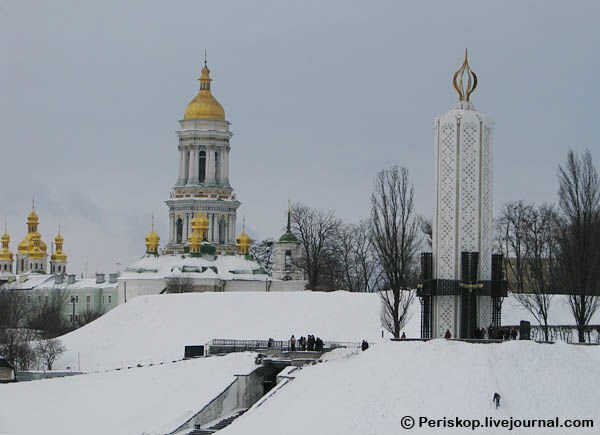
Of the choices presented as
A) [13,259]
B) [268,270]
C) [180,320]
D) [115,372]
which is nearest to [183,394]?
[115,372]

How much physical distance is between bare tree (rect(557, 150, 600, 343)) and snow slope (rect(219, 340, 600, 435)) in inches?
310

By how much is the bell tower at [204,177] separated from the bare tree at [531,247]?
35.6 metres

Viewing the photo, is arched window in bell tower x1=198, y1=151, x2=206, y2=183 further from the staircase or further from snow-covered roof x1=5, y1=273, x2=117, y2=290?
the staircase

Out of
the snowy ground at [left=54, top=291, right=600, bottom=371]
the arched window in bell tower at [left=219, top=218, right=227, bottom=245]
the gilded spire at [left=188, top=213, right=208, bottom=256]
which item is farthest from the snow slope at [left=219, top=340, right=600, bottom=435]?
the arched window in bell tower at [left=219, top=218, right=227, bottom=245]

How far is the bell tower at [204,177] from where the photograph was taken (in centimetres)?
11931

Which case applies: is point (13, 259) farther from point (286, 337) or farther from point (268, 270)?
point (286, 337)

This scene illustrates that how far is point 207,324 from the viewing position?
7175 centimetres

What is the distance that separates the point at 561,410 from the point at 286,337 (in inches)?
1206

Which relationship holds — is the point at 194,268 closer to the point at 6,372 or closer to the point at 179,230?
the point at 179,230

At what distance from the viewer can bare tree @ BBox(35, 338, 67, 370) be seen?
70500 millimetres

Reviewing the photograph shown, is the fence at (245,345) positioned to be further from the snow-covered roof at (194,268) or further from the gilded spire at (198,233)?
the gilded spire at (198,233)

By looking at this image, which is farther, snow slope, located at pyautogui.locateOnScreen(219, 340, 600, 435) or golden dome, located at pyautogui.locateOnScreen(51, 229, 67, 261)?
golden dome, located at pyautogui.locateOnScreen(51, 229, 67, 261)

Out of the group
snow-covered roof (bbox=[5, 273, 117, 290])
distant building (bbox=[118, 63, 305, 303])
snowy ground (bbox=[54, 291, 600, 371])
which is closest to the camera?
snowy ground (bbox=[54, 291, 600, 371])

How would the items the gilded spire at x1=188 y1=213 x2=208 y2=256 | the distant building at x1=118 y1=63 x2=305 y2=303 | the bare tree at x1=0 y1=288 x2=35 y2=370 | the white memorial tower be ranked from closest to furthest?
the white memorial tower < the bare tree at x1=0 y1=288 x2=35 y2=370 < the distant building at x1=118 y1=63 x2=305 y2=303 < the gilded spire at x1=188 y1=213 x2=208 y2=256
